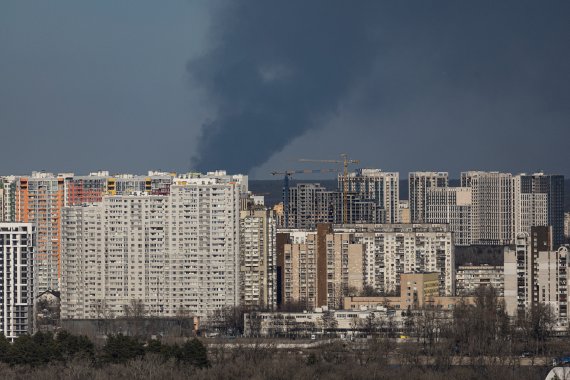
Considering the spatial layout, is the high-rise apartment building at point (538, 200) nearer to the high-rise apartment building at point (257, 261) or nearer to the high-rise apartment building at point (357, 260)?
the high-rise apartment building at point (357, 260)

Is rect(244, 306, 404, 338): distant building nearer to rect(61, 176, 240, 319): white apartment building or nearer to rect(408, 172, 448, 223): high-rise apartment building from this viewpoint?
rect(61, 176, 240, 319): white apartment building

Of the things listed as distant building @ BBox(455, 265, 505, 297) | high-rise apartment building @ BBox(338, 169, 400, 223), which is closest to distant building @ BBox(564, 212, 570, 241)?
high-rise apartment building @ BBox(338, 169, 400, 223)

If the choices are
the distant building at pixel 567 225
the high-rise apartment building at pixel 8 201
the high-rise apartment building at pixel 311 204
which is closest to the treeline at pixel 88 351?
the high-rise apartment building at pixel 8 201

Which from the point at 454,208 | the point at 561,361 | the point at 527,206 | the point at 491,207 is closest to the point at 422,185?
the point at 454,208

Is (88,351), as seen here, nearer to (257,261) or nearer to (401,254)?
(257,261)

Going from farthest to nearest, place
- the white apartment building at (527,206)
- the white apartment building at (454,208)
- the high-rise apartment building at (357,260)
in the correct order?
the white apartment building at (454,208) → the white apartment building at (527,206) → the high-rise apartment building at (357,260)
